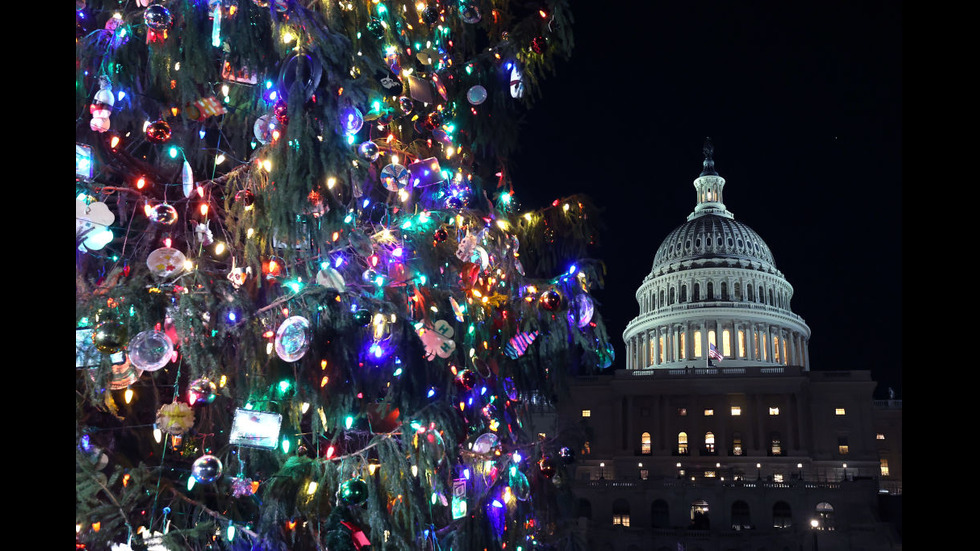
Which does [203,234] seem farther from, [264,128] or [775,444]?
[775,444]

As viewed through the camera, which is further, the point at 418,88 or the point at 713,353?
the point at 713,353

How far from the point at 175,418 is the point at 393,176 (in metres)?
2.57

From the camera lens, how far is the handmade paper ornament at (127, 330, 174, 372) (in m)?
5.21

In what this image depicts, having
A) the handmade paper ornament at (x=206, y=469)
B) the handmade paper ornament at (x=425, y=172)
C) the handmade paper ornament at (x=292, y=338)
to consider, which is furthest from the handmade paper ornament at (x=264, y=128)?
the handmade paper ornament at (x=206, y=469)

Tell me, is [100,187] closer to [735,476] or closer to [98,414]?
[98,414]

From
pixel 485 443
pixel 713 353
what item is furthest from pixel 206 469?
pixel 713 353

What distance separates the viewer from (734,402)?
7100cm

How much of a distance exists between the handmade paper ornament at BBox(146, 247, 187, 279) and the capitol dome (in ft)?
261

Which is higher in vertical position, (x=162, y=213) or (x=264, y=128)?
(x=264, y=128)

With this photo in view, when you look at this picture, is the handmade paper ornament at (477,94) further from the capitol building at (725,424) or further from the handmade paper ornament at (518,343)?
the capitol building at (725,424)

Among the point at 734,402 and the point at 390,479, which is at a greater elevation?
the point at 734,402

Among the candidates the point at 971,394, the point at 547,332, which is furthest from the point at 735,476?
the point at 971,394

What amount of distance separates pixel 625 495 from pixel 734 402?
18.9 metres

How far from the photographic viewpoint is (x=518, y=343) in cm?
764
